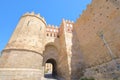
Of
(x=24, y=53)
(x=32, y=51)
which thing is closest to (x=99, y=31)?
(x=32, y=51)

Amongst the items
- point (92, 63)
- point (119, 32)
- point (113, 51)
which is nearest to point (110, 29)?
point (119, 32)

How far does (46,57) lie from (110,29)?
10.9m

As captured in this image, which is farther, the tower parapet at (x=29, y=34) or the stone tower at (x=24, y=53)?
the tower parapet at (x=29, y=34)

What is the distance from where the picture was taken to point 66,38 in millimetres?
16953

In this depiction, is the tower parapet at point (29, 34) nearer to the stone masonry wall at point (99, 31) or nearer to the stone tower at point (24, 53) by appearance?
the stone tower at point (24, 53)

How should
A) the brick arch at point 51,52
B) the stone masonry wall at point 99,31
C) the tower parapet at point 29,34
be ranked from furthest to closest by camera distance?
the brick arch at point 51,52 → the tower parapet at point 29,34 → the stone masonry wall at point 99,31

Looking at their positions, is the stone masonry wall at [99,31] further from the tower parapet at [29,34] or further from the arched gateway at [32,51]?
the tower parapet at [29,34]

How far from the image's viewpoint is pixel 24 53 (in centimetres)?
1322

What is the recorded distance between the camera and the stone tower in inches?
462

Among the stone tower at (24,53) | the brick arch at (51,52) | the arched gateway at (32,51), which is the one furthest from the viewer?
the brick arch at (51,52)

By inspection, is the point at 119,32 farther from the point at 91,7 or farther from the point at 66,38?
the point at 66,38

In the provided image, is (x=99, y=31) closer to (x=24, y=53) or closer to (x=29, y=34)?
(x=29, y=34)

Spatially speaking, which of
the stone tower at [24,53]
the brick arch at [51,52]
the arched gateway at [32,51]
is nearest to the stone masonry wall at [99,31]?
the arched gateway at [32,51]

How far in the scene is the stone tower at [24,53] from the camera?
1173 centimetres
